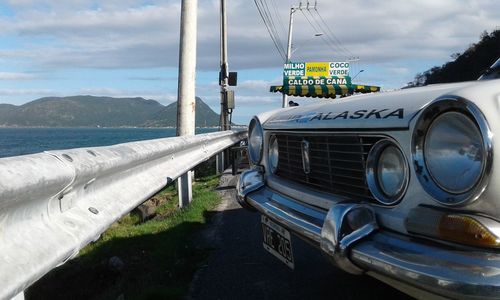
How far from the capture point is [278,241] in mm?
3516

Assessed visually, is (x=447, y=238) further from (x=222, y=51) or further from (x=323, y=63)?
(x=323, y=63)

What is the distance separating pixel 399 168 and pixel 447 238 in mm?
499

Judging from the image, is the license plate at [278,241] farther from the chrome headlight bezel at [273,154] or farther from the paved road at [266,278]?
the chrome headlight bezel at [273,154]

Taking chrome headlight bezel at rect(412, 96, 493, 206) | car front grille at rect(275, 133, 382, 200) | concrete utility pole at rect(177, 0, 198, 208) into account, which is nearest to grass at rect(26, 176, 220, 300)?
car front grille at rect(275, 133, 382, 200)

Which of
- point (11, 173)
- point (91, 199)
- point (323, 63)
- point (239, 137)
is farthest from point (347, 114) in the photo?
point (323, 63)

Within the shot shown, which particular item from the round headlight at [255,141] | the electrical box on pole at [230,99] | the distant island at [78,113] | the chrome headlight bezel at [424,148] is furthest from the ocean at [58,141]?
the distant island at [78,113]

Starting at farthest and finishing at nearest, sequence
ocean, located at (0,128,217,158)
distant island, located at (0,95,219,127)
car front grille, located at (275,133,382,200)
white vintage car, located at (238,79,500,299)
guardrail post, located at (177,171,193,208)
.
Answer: distant island, located at (0,95,219,127) < ocean, located at (0,128,217,158) < guardrail post, located at (177,171,193,208) < car front grille, located at (275,133,382,200) < white vintage car, located at (238,79,500,299)

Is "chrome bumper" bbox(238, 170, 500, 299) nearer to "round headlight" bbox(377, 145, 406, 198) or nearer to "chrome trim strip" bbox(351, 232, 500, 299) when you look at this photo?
"chrome trim strip" bbox(351, 232, 500, 299)

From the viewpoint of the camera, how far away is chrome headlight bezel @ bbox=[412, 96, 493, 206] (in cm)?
204

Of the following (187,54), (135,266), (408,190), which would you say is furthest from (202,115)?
(408,190)

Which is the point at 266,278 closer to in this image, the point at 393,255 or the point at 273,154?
the point at 273,154

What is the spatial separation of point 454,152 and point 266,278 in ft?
6.57

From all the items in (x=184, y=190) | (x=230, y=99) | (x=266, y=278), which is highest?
(x=230, y=99)

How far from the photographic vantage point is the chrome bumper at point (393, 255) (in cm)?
190
